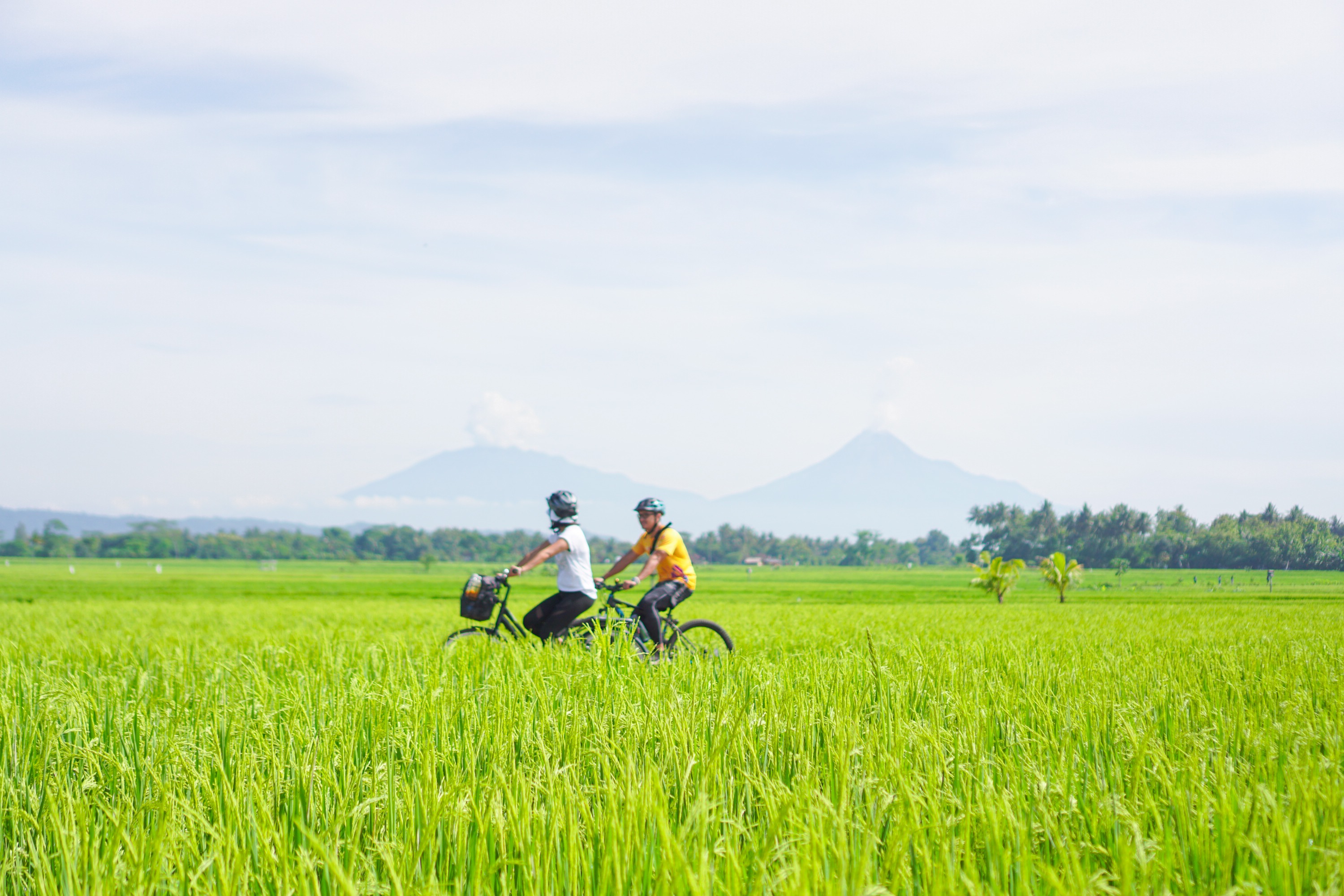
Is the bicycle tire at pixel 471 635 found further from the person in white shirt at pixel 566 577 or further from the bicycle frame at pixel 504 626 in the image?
the person in white shirt at pixel 566 577

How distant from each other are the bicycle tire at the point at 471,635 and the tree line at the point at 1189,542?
22588 mm

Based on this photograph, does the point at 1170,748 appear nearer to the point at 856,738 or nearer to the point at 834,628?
the point at 856,738

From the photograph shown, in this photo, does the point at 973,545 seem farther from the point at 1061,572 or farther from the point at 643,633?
the point at 643,633

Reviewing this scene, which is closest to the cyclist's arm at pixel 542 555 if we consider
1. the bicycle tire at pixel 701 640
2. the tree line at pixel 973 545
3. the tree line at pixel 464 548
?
the bicycle tire at pixel 701 640

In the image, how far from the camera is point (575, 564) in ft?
29.1

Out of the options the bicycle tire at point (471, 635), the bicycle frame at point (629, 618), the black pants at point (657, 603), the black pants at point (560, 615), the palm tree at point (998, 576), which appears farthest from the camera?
the palm tree at point (998, 576)

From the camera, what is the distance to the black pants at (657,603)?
8695mm

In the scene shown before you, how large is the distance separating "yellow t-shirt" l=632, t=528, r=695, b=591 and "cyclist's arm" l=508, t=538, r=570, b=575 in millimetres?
876

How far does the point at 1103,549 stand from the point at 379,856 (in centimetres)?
5534

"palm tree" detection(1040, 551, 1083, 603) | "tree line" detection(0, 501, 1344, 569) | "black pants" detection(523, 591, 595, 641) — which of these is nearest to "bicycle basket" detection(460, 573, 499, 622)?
"black pants" detection(523, 591, 595, 641)

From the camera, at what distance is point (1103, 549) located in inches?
2041

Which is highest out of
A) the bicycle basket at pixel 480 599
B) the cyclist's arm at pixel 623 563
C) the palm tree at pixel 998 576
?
the cyclist's arm at pixel 623 563

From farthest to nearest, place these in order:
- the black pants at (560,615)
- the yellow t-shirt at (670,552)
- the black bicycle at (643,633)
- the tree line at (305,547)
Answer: the tree line at (305,547) < the yellow t-shirt at (670,552) < the black pants at (560,615) < the black bicycle at (643,633)

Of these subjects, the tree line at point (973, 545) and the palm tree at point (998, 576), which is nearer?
the tree line at point (973, 545)
